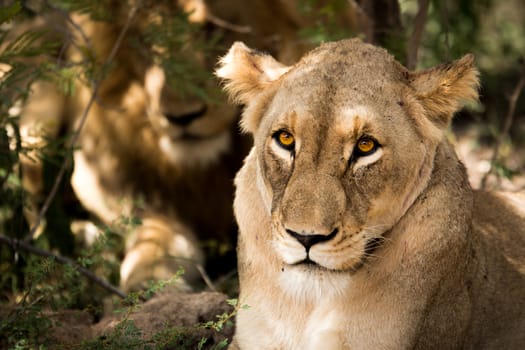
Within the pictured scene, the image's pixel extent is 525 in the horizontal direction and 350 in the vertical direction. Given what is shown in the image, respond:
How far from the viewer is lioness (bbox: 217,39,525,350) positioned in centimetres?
260

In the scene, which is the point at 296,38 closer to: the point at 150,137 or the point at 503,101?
the point at 150,137

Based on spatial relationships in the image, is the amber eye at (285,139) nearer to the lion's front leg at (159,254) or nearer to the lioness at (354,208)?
the lioness at (354,208)

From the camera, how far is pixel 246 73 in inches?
119

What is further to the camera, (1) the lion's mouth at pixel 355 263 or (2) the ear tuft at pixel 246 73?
(2) the ear tuft at pixel 246 73

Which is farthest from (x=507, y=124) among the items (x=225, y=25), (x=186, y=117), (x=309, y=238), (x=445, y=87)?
(x=309, y=238)

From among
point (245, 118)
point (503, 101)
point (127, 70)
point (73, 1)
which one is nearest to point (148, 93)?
point (127, 70)

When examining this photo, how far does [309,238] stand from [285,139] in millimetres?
342

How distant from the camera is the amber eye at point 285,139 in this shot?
2680 mm

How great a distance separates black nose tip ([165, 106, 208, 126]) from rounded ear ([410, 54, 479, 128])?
7.10 feet

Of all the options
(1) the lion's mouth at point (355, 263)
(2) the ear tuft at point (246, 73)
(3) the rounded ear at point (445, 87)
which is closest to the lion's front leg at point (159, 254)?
(2) the ear tuft at point (246, 73)

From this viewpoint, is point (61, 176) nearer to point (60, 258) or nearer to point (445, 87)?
point (60, 258)

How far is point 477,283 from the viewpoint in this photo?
308cm

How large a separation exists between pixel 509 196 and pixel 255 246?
51.1 inches

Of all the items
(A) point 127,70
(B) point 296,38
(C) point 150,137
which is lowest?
(C) point 150,137
